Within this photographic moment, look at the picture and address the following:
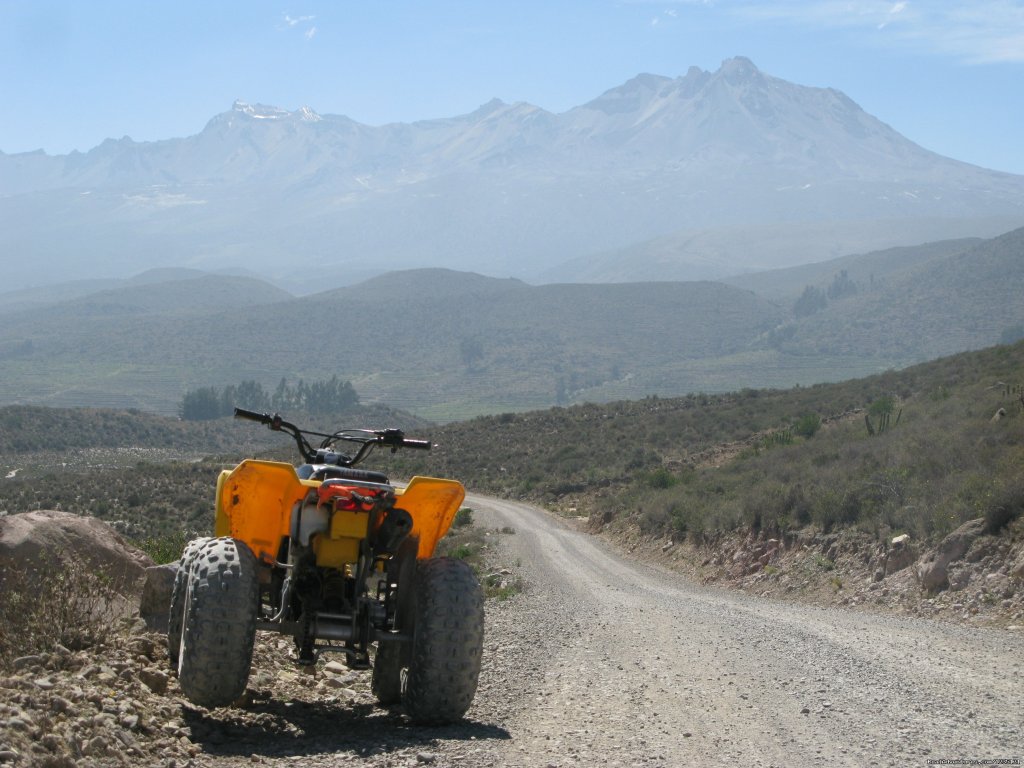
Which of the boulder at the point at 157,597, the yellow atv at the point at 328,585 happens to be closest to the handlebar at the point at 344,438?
the yellow atv at the point at 328,585

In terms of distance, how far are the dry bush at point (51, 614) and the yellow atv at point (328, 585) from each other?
2.04 feet

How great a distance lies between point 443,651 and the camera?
24.5 feet

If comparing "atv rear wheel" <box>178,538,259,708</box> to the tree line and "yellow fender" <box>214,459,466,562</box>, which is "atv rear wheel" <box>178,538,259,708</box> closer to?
"yellow fender" <box>214,459,466,562</box>

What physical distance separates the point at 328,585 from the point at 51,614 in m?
1.92

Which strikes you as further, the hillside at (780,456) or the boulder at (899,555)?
the hillside at (780,456)

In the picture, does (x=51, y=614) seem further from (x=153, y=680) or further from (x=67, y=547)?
(x=67, y=547)

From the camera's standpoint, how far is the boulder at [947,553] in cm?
1677

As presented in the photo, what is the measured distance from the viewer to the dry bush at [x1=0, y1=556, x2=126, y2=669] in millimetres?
7523

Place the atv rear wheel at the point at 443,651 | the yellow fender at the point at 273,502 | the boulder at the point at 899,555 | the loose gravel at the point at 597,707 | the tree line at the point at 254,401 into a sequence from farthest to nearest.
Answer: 1. the tree line at the point at 254,401
2. the boulder at the point at 899,555
3. the yellow fender at the point at 273,502
4. the atv rear wheel at the point at 443,651
5. the loose gravel at the point at 597,707

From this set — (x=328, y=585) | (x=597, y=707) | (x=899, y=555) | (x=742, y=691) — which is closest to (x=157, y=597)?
(x=328, y=585)

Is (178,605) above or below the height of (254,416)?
below

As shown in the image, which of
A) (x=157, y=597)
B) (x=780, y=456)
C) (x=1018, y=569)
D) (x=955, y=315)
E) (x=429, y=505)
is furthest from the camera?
(x=955, y=315)

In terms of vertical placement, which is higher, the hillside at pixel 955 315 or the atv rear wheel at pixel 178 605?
the hillside at pixel 955 315

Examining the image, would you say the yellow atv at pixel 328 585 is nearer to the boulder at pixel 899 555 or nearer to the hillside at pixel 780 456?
the hillside at pixel 780 456
